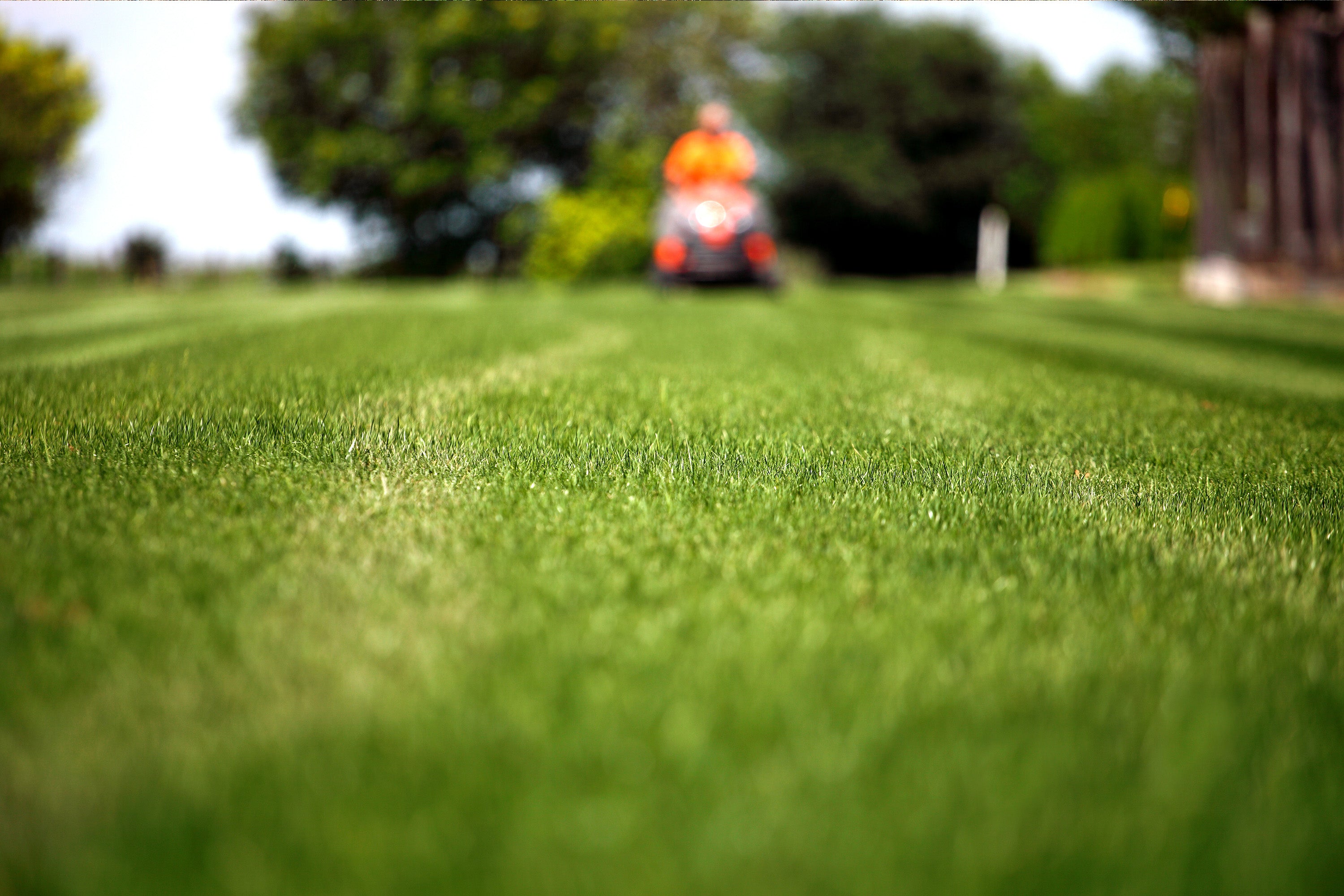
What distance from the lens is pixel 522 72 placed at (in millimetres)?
34375

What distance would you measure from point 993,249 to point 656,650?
38.6 metres

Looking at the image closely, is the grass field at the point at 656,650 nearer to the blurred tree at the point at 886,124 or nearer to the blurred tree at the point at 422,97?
the blurred tree at the point at 422,97

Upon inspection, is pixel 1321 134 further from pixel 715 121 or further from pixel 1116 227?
pixel 1116 227

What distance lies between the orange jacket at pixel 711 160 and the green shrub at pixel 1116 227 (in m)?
22.5

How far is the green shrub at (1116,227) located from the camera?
33219mm

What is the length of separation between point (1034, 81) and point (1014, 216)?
47.5ft

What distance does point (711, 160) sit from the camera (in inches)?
564

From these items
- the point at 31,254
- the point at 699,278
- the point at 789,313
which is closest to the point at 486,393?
the point at 789,313

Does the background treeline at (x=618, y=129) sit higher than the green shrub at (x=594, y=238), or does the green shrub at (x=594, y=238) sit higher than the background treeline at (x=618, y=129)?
the background treeline at (x=618, y=129)

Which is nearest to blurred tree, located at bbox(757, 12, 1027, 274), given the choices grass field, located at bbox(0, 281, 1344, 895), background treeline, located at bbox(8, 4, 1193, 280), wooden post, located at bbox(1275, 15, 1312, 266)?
background treeline, located at bbox(8, 4, 1193, 280)

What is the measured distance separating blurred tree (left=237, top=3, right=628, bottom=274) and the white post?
13906 millimetres

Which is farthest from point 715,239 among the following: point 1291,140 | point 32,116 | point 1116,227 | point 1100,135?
point 1100,135

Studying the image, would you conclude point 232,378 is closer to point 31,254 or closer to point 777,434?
point 777,434

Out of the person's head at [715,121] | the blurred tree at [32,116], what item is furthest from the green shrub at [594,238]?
the blurred tree at [32,116]
